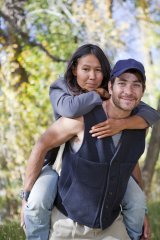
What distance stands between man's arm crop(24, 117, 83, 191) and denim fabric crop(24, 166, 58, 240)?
6 cm

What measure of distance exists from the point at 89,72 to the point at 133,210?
93cm

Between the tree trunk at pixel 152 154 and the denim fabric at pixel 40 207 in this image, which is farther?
the tree trunk at pixel 152 154

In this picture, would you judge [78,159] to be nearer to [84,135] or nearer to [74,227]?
[84,135]

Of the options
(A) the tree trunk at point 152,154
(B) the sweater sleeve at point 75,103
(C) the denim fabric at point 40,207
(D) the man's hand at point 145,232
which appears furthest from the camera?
(A) the tree trunk at point 152,154

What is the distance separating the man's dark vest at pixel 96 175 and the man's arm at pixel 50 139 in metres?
0.07

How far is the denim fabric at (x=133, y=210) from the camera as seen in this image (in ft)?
10.3

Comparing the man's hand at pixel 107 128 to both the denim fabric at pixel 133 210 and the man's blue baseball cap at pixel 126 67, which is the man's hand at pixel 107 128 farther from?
the denim fabric at pixel 133 210

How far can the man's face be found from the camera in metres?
2.87

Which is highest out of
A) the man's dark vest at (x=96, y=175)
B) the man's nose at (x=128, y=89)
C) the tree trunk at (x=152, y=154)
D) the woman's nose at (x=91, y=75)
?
the woman's nose at (x=91, y=75)

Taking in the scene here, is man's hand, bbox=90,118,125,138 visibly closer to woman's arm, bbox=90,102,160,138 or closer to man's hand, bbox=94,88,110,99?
woman's arm, bbox=90,102,160,138

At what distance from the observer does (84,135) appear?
9.52 ft

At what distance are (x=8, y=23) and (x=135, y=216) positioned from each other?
8.53 m

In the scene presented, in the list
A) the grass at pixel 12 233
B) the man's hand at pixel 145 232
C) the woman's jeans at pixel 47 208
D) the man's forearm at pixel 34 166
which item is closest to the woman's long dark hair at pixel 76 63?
the man's forearm at pixel 34 166

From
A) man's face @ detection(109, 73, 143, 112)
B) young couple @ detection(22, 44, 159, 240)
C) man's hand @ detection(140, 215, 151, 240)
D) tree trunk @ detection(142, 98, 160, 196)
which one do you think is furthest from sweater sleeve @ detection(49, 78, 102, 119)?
tree trunk @ detection(142, 98, 160, 196)
